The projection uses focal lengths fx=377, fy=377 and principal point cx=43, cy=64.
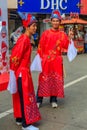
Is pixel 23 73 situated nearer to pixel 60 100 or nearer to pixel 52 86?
pixel 52 86

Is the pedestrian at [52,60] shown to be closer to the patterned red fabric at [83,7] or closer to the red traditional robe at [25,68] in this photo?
the red traditional robe at [25,68]

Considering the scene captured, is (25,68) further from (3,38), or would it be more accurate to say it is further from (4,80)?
(3,38)

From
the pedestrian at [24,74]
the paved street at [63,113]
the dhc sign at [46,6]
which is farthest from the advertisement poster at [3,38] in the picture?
the dhc sign at [46,6]

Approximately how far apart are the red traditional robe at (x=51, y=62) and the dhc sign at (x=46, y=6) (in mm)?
16223

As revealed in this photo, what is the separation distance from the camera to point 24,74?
5562mm

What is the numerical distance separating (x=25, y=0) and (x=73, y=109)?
60.0 ft

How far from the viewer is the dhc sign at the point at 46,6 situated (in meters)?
23.6

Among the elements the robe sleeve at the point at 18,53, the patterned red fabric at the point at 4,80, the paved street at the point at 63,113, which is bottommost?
the paved street at the point at 63,113

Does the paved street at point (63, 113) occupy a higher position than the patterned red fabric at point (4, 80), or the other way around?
the patterned red fabric at point (4, 80)

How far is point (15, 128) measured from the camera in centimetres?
584

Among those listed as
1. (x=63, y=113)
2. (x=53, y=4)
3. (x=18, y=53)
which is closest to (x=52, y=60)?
(x=63, y=113)

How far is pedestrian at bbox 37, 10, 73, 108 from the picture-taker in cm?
704

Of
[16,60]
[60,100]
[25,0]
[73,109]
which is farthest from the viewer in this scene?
[25,0]

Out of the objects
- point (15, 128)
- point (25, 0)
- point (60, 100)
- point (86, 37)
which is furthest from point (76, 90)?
point (25, 0)
